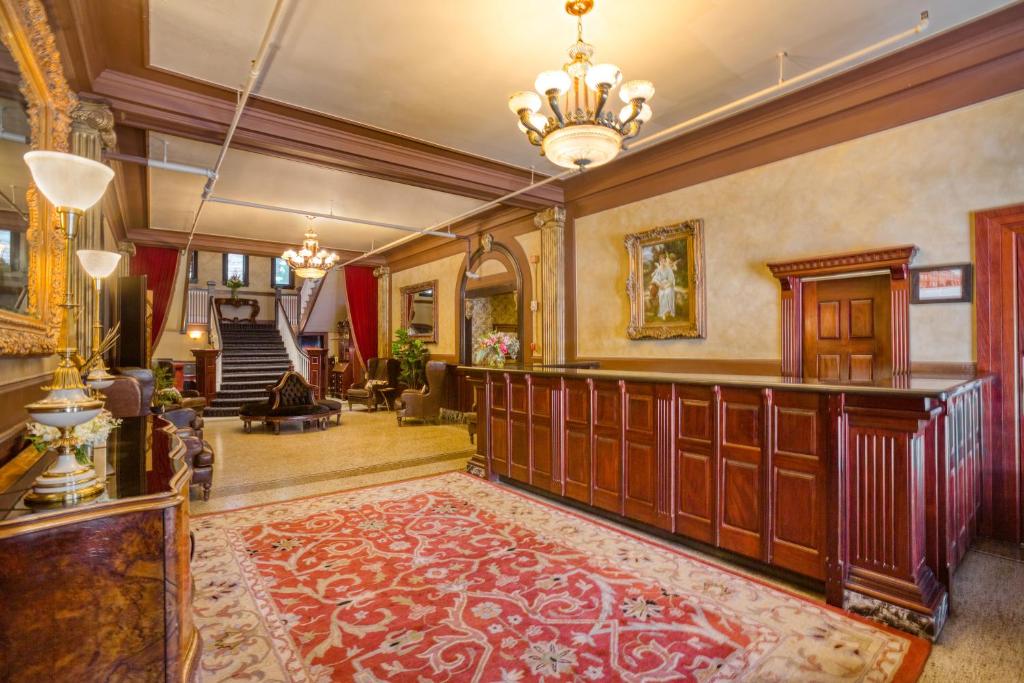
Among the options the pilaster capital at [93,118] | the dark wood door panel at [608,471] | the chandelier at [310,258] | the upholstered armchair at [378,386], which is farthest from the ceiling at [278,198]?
the dark wood door panel at [608,471]

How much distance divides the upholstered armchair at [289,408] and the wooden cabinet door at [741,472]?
7027mm

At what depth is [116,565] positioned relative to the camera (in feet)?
4.81

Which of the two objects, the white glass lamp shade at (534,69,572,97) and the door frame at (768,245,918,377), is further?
the door frame at (768,245,918,377)

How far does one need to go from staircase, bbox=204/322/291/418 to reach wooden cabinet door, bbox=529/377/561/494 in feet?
27.7

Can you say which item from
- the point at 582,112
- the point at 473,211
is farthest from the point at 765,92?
the point at 473,211

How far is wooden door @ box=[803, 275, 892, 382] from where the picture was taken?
4.38 metres

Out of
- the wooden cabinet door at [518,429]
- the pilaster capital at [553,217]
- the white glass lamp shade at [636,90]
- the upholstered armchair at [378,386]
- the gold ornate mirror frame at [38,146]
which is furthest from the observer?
the upholstered armchair at [378,386]

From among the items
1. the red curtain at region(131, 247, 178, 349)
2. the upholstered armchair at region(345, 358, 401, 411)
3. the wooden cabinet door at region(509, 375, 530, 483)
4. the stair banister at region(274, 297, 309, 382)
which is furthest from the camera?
the stair banister at region(274, 297, 309, 382)

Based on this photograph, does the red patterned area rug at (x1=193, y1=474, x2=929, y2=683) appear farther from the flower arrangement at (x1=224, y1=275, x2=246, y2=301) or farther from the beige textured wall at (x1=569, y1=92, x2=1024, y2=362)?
the flower arrangement at (x1=224, y1=275, x2=246, y2=301)

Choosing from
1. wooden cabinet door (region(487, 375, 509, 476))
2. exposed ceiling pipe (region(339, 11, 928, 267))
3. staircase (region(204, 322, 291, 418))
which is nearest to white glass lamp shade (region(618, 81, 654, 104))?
exposed ceiling pipe (region(339, 11, 928, 267))

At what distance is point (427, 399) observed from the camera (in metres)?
9.09

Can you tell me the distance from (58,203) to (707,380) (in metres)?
3.35

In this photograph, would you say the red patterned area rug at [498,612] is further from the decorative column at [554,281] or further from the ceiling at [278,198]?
the ceiling at [278,198]

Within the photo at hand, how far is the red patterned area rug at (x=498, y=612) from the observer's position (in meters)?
2.19
